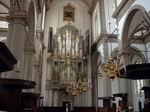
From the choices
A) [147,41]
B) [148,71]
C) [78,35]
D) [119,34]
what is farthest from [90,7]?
[148,71]

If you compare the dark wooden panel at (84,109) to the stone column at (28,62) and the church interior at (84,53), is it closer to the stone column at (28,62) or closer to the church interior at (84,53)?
the church interior at (84,53)

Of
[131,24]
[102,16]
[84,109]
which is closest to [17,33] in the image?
[131,24]

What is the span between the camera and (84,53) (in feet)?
73.5

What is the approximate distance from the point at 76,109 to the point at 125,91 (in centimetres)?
887

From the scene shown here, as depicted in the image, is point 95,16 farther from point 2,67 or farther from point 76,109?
point 2,67

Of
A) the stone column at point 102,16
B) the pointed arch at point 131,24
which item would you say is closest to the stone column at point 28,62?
the pointed arch at point 131,24

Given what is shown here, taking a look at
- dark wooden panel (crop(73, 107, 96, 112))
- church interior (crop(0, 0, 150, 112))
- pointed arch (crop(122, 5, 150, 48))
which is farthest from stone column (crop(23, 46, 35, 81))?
dark wooden panel (crop(73, 107, 96, 112))

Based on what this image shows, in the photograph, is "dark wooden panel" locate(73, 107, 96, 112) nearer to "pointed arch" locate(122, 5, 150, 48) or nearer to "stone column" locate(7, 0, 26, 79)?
"pointed arch" locate(122, 5, 150, 48)

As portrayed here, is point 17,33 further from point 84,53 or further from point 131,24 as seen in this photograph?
point 84,53

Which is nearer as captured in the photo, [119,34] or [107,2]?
[119,34]

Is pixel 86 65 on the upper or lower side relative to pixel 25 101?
upper

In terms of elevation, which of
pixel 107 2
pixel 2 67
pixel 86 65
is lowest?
pixel 2 67

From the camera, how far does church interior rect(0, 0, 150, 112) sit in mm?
12859

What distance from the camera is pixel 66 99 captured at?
22469 mm
